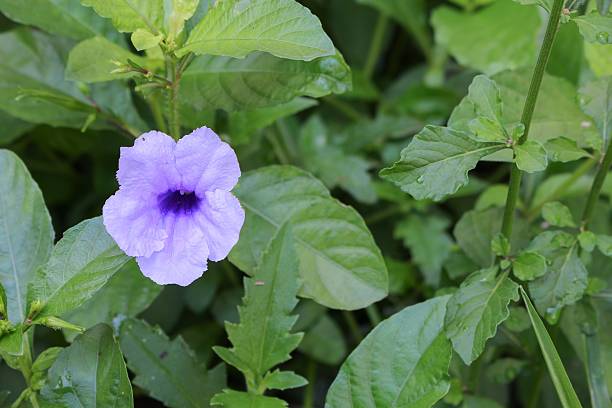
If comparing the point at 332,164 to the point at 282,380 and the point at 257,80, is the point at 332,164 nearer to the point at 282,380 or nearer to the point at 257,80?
the point at 257,80

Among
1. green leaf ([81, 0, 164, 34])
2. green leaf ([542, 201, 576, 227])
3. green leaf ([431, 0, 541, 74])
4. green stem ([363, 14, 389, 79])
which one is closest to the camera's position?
green leaf ([81, 0, 164, 34])

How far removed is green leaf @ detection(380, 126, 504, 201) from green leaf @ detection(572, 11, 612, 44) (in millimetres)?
168

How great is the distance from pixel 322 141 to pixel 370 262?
57cm

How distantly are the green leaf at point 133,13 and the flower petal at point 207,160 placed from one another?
0.64 feet

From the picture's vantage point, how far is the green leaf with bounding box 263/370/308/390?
1024 millimetres

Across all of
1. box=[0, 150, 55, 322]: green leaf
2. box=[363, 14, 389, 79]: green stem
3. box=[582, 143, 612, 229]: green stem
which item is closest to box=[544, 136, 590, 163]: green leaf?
box=[582, 143, 612, 229]: green stem

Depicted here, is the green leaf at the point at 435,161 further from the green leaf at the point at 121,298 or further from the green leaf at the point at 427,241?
the green leaf at the point at 427,241

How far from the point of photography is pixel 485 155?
3.29 ft

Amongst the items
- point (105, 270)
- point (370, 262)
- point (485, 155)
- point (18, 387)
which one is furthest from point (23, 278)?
point (485, 155)

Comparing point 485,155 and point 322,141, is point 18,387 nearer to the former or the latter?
point 322,141

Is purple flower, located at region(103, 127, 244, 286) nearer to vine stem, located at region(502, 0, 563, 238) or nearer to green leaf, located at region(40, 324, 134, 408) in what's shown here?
green leaf, located at region(40, 324, 134, 408)

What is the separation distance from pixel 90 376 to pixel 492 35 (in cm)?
116

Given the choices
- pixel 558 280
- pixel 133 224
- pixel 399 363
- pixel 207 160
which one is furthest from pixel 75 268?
pixel 558 280

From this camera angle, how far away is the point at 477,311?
100 centimetres
